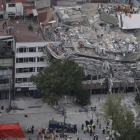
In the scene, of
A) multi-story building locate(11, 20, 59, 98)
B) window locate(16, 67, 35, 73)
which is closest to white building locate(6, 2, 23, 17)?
multi-story building locate(11, 20, 59, 98)

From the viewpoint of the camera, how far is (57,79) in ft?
274

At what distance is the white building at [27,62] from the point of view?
282 feet

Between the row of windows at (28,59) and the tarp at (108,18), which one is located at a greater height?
the tarp at (108,18)

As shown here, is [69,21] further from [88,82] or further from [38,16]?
[88,82]

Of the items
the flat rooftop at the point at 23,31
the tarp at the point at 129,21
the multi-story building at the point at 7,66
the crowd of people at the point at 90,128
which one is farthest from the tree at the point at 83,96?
the tarp at the point at 129,21

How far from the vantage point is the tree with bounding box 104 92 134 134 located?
247 ft

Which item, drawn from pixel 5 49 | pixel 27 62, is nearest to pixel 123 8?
pixel 27 62

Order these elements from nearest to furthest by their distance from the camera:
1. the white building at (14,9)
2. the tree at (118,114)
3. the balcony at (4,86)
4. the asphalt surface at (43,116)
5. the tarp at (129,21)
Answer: the tree at (118,114) < the asphalt surface at (43,116) < the balcony at (4,86) < the white building at (14,9) < the tarp at (129,21)

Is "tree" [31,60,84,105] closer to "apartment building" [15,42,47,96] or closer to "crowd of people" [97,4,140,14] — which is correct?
"apartment building" [15,42,47,96]

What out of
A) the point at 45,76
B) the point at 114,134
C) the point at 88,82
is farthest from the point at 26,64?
the point at 114,134

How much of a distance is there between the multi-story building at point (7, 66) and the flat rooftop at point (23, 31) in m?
1.54

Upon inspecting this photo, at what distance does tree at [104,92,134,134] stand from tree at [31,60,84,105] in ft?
24.5

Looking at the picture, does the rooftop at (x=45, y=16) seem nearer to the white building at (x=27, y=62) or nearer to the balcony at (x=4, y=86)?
the white building at (x=27, y=62)

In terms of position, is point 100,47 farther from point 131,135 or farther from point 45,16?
point 131,135
